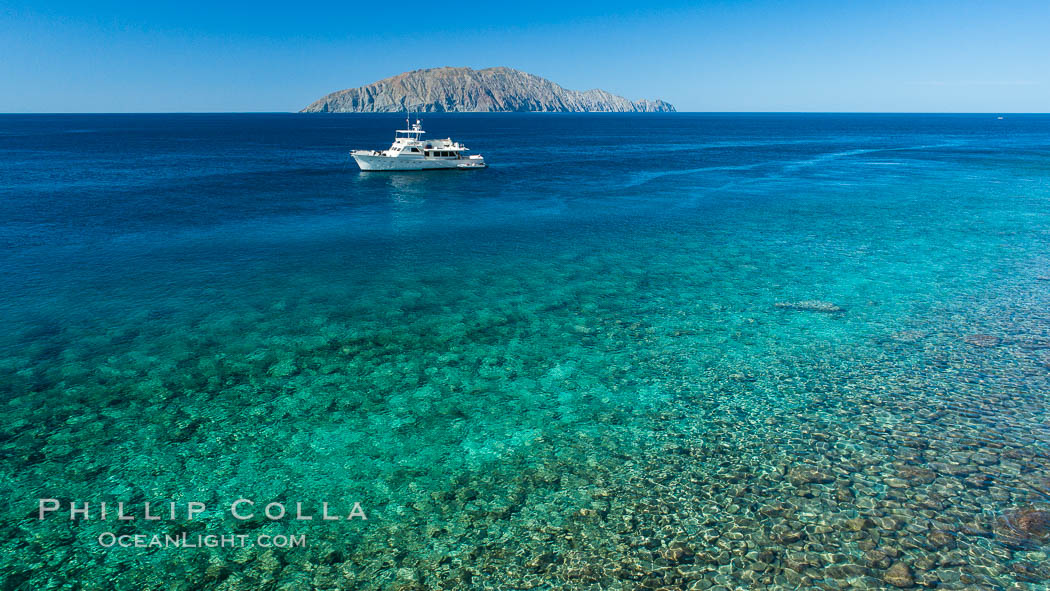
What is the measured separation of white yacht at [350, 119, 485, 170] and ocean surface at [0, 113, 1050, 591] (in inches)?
1504

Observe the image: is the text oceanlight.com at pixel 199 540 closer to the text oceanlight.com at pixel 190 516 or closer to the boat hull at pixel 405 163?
the text oceanlight.com at pixel 190 516

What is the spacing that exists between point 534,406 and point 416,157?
67528 millimetres

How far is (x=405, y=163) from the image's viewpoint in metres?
79.9

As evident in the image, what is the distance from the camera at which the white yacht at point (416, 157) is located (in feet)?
257

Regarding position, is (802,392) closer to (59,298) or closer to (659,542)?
(659,542)

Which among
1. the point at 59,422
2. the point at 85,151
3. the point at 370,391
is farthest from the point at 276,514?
the point at 85,151

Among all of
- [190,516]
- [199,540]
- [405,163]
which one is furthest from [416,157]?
[199,540]

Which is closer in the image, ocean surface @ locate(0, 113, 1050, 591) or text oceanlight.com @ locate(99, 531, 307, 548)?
ocean surface @ locate(0, 113, 1050, 591)

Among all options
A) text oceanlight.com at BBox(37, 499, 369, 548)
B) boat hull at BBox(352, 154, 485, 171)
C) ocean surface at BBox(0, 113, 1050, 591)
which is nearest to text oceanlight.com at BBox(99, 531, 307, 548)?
text oceanlight.com at BBox(37, 499, 369, 548)

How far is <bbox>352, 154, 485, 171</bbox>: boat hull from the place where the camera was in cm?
7812

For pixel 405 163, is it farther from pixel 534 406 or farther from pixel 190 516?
pixel 190 516

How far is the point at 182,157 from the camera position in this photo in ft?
331

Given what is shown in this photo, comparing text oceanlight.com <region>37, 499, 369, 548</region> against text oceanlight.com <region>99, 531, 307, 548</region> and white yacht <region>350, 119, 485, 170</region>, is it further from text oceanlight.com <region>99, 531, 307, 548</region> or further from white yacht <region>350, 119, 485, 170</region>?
white yacht <region>350, 119, 485, 170</region>

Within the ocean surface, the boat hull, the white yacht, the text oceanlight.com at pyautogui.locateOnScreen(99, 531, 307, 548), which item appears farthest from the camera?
Answer: the white yacht
